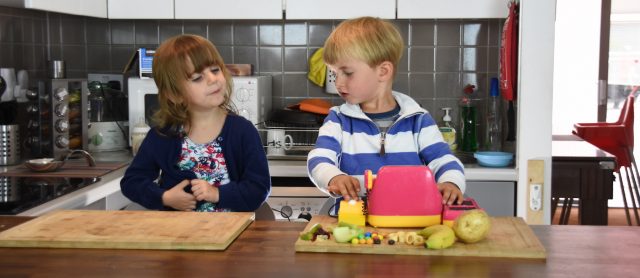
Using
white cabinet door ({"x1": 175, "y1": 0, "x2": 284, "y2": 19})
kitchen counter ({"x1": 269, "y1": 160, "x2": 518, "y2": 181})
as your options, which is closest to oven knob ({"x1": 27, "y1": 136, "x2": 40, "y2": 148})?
white cabinet door ({"x1": 175, "y1": 0, "x2": 284, "y2": 19})

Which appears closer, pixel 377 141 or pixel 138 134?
pixel 377 141

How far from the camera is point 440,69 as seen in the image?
3.42 meters

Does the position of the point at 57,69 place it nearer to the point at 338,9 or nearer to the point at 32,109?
the point at 32,109

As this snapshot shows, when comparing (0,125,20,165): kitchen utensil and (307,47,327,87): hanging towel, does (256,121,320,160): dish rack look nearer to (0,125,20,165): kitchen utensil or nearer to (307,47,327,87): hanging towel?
(307,47,327,87): hanging towel

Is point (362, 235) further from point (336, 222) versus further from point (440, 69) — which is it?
point (440, 69)

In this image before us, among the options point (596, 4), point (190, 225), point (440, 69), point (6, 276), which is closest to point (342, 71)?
point (190, 225)

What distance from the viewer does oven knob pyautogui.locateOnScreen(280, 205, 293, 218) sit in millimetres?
2908

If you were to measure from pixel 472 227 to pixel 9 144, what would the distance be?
185 cm

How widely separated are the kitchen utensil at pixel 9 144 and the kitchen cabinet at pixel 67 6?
Answer: 417mm

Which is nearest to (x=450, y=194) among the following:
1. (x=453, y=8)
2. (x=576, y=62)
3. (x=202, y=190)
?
(x=202, y=190)

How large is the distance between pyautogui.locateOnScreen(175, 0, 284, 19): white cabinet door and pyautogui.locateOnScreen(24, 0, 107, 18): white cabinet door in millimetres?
292

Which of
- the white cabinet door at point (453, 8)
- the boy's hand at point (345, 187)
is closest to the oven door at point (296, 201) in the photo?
the white cabinet door at point (453, 8)

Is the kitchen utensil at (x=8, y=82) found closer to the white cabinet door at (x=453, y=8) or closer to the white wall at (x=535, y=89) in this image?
the white cabinet door at (x=453, y=8)

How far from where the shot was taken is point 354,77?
6.17 feet
